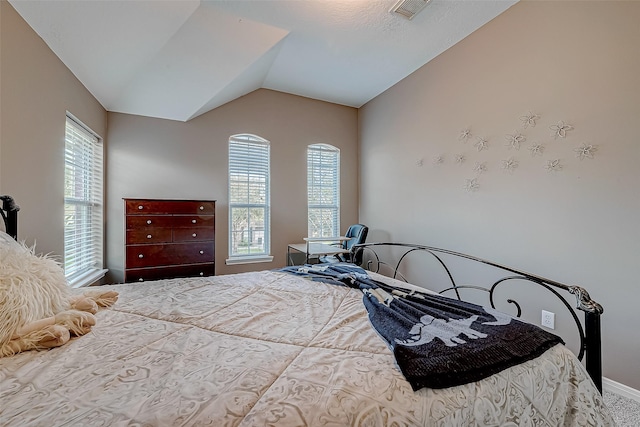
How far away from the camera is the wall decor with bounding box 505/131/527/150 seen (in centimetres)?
235

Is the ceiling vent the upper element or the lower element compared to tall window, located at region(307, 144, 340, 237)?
upper

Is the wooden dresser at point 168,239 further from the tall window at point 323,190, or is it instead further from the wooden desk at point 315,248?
the tall window at point 323,190

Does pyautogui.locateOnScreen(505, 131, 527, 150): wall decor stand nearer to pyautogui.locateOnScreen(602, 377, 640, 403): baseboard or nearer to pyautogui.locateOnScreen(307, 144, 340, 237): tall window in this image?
pyautogui.locateOnScreen(602, 377, 640, 403): baseboard

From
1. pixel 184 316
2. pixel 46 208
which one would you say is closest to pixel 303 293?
pixel 184 316

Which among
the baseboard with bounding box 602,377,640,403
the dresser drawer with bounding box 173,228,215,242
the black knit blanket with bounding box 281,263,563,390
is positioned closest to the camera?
the black knit blanket with bounding box 281,263,563,390

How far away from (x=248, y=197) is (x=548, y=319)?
3.52 m

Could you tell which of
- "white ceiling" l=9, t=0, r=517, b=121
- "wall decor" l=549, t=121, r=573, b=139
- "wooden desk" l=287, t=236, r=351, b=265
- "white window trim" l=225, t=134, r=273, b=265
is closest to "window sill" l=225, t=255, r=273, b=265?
"white window trim" l=225, t=134, r=273, b=265

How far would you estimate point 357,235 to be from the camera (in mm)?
3838

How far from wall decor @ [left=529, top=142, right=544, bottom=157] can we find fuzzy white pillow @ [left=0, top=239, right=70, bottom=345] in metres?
3.20

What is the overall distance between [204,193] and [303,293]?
261 centimetres

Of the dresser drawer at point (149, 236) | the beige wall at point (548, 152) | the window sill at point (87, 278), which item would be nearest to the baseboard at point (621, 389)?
the beige wall at point (548, 152)

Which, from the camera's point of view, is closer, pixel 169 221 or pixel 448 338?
pixel 448 338

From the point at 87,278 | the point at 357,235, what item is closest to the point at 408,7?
the point at 357,235

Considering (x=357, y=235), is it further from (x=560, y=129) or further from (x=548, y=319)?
(x=560, y=129)
